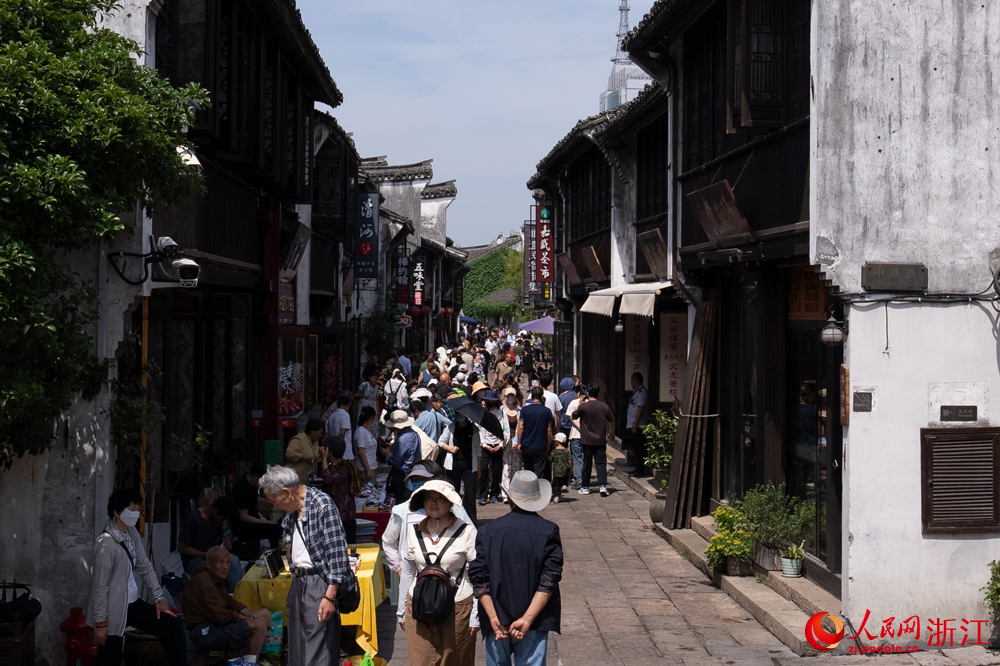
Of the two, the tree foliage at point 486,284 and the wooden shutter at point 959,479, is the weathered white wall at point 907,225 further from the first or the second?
the tree foliage at point 486,284

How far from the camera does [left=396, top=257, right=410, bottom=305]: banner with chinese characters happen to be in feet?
119

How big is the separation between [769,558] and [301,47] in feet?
30.4

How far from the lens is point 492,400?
14.9 metres

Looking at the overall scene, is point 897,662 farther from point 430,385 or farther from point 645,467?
point 430,385

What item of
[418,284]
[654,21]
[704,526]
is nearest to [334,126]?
[654,21]

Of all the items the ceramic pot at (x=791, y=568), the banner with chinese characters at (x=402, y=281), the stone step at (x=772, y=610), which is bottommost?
the stone step at (x=772, y=610)

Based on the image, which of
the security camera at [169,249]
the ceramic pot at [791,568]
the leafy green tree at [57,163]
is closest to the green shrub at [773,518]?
the ceramic pot at [791,568]

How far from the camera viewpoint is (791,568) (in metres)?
10.2

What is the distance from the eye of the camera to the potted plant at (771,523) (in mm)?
10430

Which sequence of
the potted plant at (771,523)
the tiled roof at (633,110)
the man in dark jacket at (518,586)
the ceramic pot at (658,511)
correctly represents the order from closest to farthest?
1. the man in dark jacket at (518,586)
2. the potted plant at (771,523)
3. the ceramic pot at (658,511)
4. the tiled roof at (633,110)

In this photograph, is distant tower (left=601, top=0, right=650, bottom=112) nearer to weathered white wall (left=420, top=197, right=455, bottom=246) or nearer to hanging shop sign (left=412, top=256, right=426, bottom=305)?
weathered white wall (left=420, top=197, right=455, bottom=246)

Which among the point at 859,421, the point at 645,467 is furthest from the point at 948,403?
the point at 645,467

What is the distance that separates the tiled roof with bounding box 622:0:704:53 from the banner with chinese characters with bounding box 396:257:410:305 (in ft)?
73.0

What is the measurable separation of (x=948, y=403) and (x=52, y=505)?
7429mm
